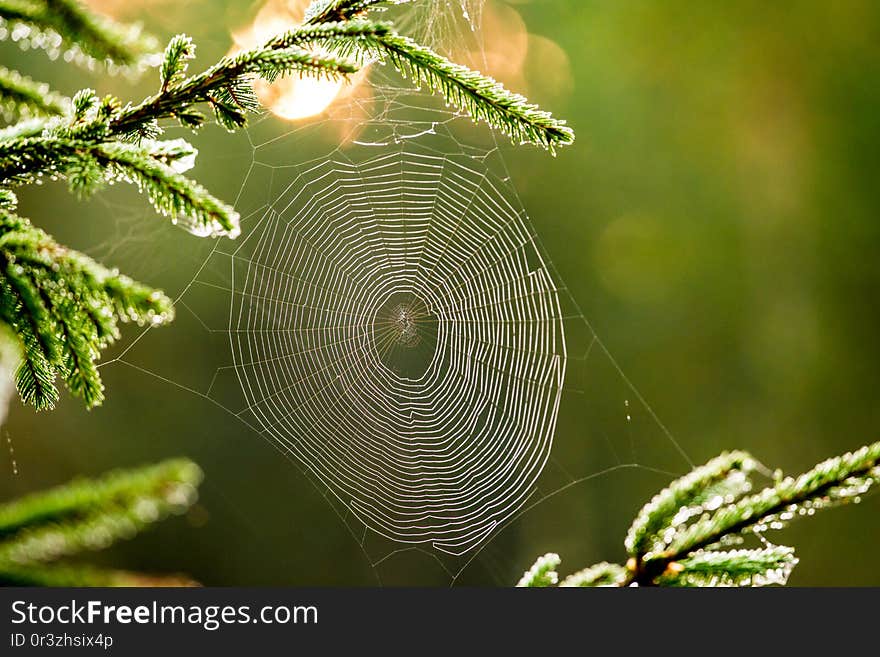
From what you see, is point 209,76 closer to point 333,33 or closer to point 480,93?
point 333,33

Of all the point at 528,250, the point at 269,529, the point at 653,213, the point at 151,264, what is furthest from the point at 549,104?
the point at 269,529

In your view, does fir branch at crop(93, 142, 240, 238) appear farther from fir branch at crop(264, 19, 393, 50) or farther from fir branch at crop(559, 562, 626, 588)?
fir branch at crop(559, 562, 626, 588)

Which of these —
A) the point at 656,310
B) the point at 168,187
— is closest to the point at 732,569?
the point at 168,187

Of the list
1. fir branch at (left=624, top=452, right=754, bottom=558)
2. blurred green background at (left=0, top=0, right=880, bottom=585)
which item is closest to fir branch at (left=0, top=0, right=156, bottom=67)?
fir branch at (left=624, top=452, right=754, bottom=558)

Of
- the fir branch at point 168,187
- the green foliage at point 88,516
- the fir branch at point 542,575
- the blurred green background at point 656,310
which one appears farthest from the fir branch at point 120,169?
the blurred green background at point 656,310

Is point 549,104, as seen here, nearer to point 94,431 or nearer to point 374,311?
point 374,311
